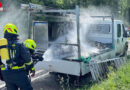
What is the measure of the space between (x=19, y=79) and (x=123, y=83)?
Result: 8.17 ft

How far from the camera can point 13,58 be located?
3.53m

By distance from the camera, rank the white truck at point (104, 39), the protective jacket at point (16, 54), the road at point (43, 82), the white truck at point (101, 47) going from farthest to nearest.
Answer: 1. the road at point (43, 82)
2. the white truck at point (104, 39)
3. the white truck at point (101, 47)
4. the protective jacket at point (16, 54)

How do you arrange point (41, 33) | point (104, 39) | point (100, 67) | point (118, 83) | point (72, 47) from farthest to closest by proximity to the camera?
point (104, 39) → point (41, 33) → point (72, 47) → point (100, 67) → point (118, 83)

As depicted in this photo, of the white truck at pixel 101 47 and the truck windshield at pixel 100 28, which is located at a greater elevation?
the truck windshield at pixel 100 28

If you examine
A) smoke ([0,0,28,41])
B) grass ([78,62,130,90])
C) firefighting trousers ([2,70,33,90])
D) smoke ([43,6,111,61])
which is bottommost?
grass ([78,62,130,90])

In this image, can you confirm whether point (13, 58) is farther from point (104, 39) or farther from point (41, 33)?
point (104, 39)

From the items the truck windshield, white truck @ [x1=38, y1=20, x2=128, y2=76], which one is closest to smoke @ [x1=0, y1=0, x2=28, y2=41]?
the truck windshield

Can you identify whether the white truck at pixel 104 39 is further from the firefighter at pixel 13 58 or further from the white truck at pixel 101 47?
the firefighter at pixel 13 58

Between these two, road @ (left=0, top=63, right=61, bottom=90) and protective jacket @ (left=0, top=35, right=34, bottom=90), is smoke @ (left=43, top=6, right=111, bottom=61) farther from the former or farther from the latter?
protective jacket @ (left=0, top=35, right=34, bottom=90)

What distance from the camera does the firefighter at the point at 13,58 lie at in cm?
354

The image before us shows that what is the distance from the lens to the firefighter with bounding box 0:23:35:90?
3.54 metres

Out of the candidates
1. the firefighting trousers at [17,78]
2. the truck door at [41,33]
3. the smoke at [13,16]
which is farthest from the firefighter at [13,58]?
the smoke at [13,16]

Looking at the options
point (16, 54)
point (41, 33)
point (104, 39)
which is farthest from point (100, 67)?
point (16, 54)

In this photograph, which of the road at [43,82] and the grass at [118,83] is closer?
the grass at [118,83]
